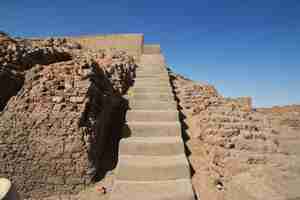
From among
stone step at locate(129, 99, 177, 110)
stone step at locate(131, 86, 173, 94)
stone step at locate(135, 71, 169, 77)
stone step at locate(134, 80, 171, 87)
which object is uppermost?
stone step at locate(135, 71, 169, 77)

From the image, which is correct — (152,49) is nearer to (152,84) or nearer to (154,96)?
(152,84)

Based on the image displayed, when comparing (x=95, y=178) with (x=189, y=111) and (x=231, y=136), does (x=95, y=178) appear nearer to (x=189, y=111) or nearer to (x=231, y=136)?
(x=231, y=136)

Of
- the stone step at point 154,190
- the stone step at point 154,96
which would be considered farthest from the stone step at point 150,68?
the stone step at point 154,190

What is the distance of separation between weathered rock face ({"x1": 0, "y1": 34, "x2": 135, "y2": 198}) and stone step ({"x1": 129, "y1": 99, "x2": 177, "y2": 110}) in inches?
43.2

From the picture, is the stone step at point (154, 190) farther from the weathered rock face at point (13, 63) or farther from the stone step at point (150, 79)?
the stone step at point (150, 79)

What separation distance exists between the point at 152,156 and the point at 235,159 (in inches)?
53.1

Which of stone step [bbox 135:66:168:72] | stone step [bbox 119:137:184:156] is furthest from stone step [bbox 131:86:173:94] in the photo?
stone step [bbox 119:137:184:156]

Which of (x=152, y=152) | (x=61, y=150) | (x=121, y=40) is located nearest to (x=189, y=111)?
(x=152, y=152)

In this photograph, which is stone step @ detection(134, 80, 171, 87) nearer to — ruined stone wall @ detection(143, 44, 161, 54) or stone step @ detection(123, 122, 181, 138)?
stone step @ detection(123, 122, 181, 138)

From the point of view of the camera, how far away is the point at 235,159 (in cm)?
291

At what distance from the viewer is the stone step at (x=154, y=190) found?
2176 millimetres

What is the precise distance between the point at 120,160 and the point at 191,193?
1.12 m

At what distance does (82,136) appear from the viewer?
2.87m

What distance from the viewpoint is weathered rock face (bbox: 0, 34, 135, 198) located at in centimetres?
279
